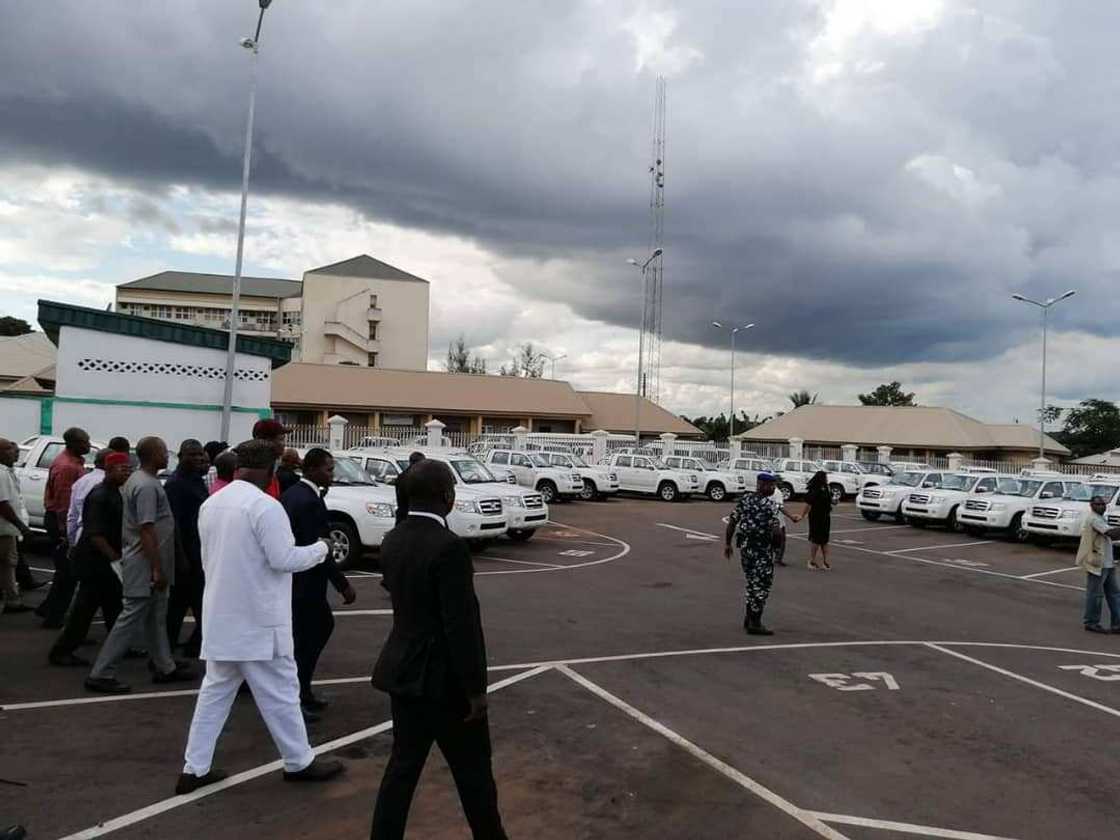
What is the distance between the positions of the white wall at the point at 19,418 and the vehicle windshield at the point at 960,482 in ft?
80.5

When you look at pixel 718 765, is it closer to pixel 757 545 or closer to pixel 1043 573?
pixel 757 545

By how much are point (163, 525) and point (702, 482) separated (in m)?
27.1

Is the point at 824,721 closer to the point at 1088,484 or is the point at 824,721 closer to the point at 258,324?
the point at 1088,484

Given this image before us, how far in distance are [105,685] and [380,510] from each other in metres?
7.06

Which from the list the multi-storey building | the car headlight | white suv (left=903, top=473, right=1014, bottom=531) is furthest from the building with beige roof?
the car headlight

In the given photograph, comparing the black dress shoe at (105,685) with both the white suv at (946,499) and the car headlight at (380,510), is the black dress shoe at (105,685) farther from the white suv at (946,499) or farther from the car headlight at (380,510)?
the white suv at (946,499)

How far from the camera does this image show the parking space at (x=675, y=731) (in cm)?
484

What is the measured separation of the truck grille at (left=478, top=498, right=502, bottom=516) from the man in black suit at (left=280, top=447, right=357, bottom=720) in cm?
951

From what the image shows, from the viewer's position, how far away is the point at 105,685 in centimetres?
678

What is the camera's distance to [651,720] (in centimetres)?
655

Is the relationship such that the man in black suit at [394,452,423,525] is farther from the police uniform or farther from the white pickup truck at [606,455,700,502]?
the white pickup truck at [606,455,700,502]

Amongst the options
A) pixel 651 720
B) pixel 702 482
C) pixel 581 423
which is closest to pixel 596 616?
pixel 651 720

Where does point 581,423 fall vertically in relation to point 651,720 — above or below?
above

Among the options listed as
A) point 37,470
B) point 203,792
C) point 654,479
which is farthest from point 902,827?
point 654,479
